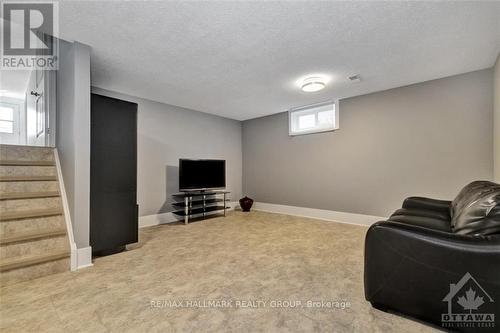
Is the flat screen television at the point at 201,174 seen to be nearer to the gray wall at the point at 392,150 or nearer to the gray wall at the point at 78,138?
the gray wall at the point at 392,150

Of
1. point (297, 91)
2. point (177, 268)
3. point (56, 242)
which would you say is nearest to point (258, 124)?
point (297, 91)

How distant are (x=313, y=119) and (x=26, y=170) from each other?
4785 mm

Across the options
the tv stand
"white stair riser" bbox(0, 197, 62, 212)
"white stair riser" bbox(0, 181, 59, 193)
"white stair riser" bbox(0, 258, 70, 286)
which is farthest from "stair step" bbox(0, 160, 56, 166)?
the tv stand

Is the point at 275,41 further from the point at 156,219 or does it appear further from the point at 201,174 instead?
the point at 156,219

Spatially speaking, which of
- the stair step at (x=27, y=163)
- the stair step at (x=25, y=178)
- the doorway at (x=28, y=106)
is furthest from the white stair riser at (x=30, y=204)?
the doorway at (x=28, y=106)

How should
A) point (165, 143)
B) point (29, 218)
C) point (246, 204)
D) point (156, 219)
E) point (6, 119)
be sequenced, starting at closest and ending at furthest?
point (29, 218) → point (156, 219) → point (165, 143) → point (246, 204) → point (6, 119)

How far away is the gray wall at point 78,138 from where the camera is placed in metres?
2.39

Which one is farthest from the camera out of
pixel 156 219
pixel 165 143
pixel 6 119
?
pixel 6 119

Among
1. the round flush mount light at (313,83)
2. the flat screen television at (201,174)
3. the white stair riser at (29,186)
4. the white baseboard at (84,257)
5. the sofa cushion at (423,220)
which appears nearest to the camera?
the sofa cushion at (423,220)

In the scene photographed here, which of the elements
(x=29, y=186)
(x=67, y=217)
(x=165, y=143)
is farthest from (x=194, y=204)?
(x=29, y=186)

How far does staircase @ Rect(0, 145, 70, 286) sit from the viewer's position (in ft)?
6.82

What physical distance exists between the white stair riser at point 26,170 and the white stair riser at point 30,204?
43 centimetres

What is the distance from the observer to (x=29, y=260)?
208 centimetres

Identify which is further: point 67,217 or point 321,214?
point 321,214
